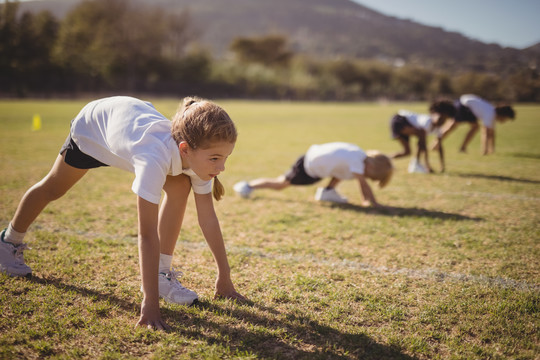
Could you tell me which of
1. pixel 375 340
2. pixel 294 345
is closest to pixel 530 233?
pixel 375 340

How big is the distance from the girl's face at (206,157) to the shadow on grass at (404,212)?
3.56 metres

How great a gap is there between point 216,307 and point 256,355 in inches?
24.2

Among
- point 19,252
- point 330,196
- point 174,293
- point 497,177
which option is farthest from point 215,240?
point 497,177

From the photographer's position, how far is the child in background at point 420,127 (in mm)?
8867

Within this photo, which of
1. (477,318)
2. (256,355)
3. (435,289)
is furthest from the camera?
(435,289)

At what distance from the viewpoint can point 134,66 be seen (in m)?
58.1

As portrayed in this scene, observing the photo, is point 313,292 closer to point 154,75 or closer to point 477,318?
point 477,318

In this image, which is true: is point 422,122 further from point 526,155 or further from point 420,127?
point 526,155

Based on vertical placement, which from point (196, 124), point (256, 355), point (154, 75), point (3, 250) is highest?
point (154, 75)

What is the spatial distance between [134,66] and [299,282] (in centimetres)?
6124

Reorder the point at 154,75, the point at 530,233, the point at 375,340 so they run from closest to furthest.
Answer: the point at 375,340
the point at 530,233
the point at 154,75

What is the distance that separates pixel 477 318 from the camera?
280 cm

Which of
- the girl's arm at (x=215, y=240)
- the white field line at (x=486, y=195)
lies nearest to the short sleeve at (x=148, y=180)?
the girl's arm at (x=215, y=240)

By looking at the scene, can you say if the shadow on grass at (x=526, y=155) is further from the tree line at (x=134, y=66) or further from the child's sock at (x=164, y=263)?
the child's sock at (x=164, y=263)
